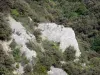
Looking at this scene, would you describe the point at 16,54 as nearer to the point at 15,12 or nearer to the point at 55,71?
the point at 55,71

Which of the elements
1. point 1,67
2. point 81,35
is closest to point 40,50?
point 1,67

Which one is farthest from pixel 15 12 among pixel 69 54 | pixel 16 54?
pixel 69 54

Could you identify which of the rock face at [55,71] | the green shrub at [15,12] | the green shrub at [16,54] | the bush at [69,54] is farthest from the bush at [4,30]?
the bush at [69,54]

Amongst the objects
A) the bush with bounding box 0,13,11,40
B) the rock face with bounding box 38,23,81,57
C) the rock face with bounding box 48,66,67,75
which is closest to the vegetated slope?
the bush with bounding box 0,13,11,40

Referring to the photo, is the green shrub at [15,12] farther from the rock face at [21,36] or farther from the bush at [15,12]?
the rock face at [21,36]

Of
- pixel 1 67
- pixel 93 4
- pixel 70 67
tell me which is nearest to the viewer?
pixel 1 67

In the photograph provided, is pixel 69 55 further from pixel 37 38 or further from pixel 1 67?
pixel 1 67
